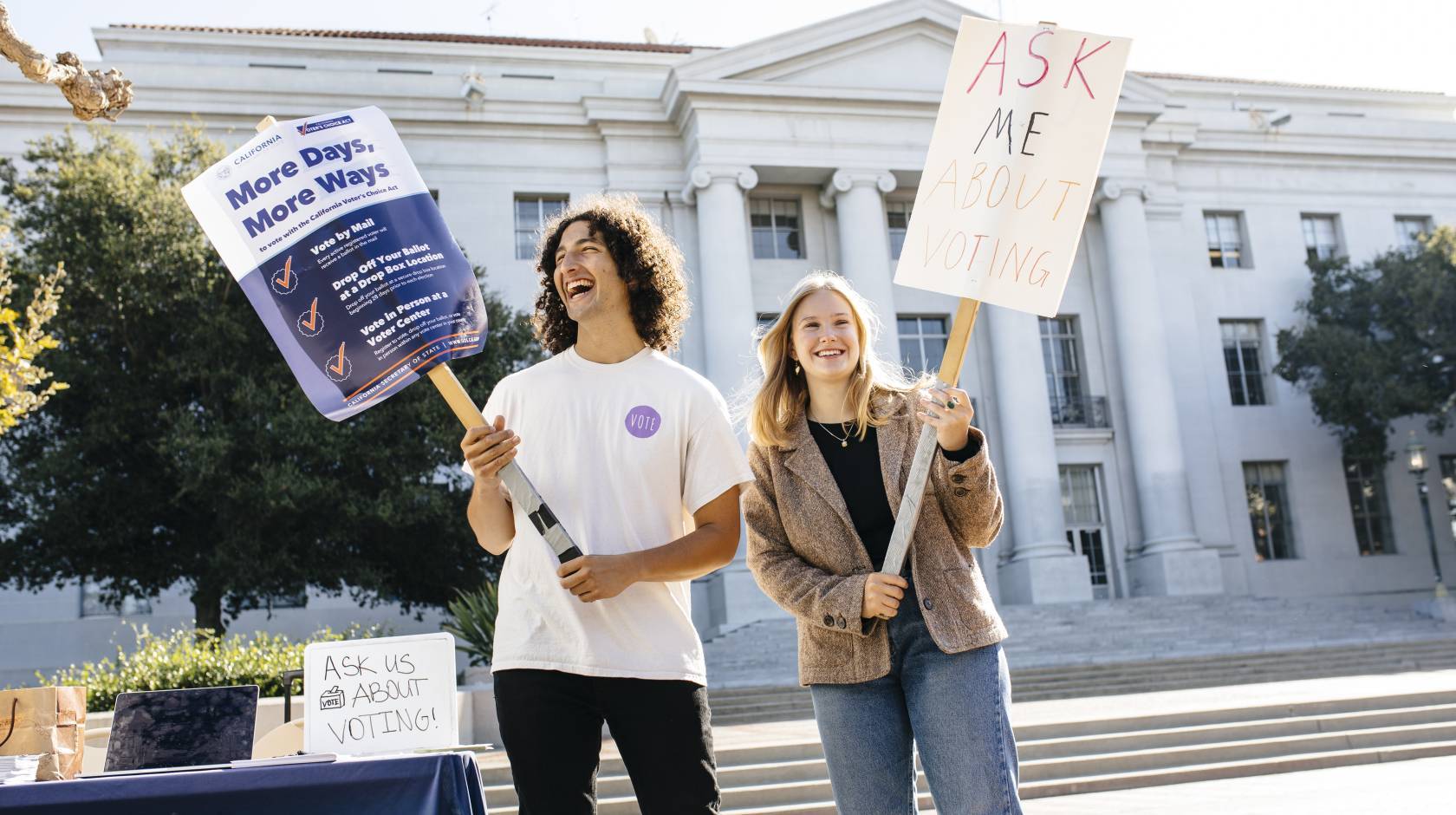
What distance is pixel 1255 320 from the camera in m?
29.7

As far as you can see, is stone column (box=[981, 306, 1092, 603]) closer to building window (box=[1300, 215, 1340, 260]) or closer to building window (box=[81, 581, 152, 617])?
building window (box=[1300, 215, 1340, 260])

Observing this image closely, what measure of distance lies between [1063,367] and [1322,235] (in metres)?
9.04

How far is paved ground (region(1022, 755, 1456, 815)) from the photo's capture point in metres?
6.84

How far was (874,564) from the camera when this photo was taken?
3.19 meters

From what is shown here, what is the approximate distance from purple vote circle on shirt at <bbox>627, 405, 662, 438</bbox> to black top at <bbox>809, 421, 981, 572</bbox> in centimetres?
54

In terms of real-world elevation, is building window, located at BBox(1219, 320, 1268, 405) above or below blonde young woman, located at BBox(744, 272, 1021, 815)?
above

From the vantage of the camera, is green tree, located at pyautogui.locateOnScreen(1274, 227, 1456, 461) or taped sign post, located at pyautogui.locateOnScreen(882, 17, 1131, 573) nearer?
taped sign post, located at pyautogui.locateOnScreen(882, 17, 1131, 573)

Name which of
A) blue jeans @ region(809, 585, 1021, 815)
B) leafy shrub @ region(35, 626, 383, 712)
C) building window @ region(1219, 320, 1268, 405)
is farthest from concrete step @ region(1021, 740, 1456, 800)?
building window @ region(1219, 320, 1268, 405)

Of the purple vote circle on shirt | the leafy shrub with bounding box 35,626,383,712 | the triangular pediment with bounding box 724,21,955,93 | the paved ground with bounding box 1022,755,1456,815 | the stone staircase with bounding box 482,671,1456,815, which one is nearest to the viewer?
the purple vote circle on shirt

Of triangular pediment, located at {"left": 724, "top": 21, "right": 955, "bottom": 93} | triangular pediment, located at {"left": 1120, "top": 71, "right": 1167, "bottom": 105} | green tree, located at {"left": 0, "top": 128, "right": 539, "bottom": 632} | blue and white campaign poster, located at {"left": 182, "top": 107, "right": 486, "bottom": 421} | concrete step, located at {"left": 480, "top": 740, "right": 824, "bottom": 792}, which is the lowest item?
concrete step, located at {"left": 480, "top": 740, "right": 824, "bottom": 792}

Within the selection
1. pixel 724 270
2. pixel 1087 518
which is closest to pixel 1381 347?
pixel 1087 518

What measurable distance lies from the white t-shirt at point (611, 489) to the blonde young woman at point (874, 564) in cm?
28

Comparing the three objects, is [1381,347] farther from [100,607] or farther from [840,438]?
[100,607]

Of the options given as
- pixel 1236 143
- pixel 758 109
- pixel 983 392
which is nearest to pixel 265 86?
pixel 758 109
